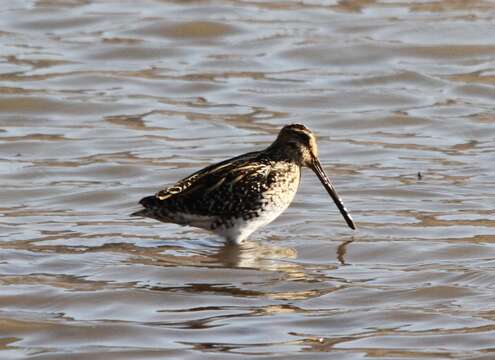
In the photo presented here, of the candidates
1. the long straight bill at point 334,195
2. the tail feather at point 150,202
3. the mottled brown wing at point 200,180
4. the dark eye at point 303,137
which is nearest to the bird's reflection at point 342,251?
the long straight bill at point 334,195

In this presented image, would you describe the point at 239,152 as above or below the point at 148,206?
below

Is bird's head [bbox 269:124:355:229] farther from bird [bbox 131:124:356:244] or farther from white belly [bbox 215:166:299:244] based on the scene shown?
white belly [bbox 215:166:299:244]

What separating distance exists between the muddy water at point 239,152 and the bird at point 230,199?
226mm

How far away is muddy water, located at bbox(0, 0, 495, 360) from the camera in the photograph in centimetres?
1013

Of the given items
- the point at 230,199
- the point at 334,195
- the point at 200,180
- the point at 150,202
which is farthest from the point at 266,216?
the point at 150,202

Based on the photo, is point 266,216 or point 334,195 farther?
point 334,195

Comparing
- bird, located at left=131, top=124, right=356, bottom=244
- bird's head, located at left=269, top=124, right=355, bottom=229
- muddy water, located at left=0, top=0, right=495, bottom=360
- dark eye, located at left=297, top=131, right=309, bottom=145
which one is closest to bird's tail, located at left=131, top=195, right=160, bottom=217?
bird, located at left=131, top=124, right=356, bottom=244

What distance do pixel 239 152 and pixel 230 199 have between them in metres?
3.21

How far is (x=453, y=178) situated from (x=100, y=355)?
18.4 ft

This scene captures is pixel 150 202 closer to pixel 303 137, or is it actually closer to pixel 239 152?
pixel 303 137

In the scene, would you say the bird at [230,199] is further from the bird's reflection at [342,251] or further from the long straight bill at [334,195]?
the bird's reflection at [342,251]

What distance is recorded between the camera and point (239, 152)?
1557 centimetres

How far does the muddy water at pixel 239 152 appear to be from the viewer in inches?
399

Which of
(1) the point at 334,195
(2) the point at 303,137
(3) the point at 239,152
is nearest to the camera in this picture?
(2) the point at 303,137
